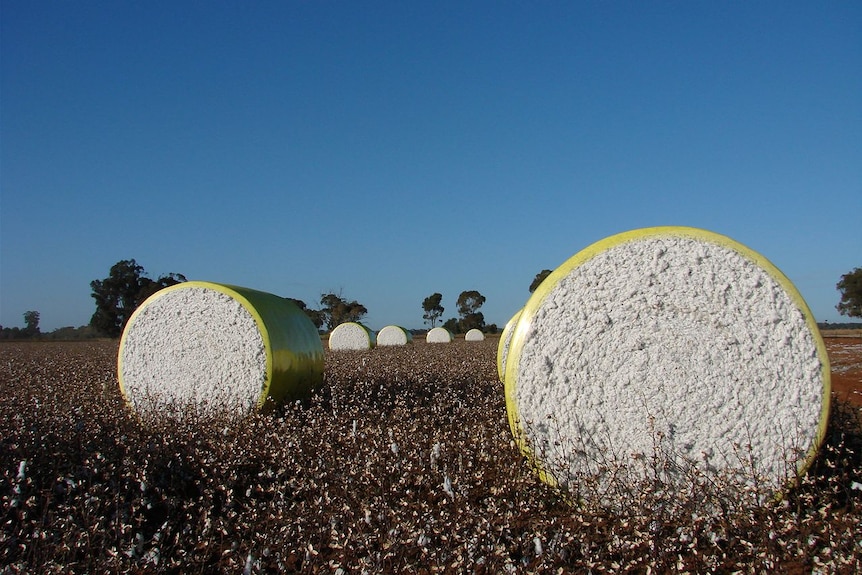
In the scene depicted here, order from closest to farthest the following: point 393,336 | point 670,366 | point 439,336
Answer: point 670,366 < point 393,336 < point 439,336

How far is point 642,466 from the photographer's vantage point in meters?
3.51

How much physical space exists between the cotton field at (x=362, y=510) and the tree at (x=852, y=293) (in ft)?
182

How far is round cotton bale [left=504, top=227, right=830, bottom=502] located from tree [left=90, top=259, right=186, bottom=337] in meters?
56.4

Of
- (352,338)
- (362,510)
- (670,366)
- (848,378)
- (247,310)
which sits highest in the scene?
(247,310)

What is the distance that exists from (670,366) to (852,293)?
59.1 metres

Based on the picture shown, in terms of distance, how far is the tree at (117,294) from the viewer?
55.3 metres

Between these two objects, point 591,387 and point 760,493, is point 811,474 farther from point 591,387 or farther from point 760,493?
point 591,387

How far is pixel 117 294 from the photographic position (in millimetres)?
56250

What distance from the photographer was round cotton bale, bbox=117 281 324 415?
5.97 metres

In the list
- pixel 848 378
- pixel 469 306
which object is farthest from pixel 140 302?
pixel 848 378

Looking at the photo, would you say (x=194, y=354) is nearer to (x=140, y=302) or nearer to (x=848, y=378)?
(x=848, y=378)

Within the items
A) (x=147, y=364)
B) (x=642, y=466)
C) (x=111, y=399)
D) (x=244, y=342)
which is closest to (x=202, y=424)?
(x=244, y=342)

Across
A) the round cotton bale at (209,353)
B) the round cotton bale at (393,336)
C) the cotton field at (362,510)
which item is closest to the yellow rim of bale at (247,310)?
the round cotton bale at (209,353)

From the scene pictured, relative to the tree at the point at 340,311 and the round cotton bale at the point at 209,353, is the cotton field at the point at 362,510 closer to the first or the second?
the round cotton bale at the point at 209,353
